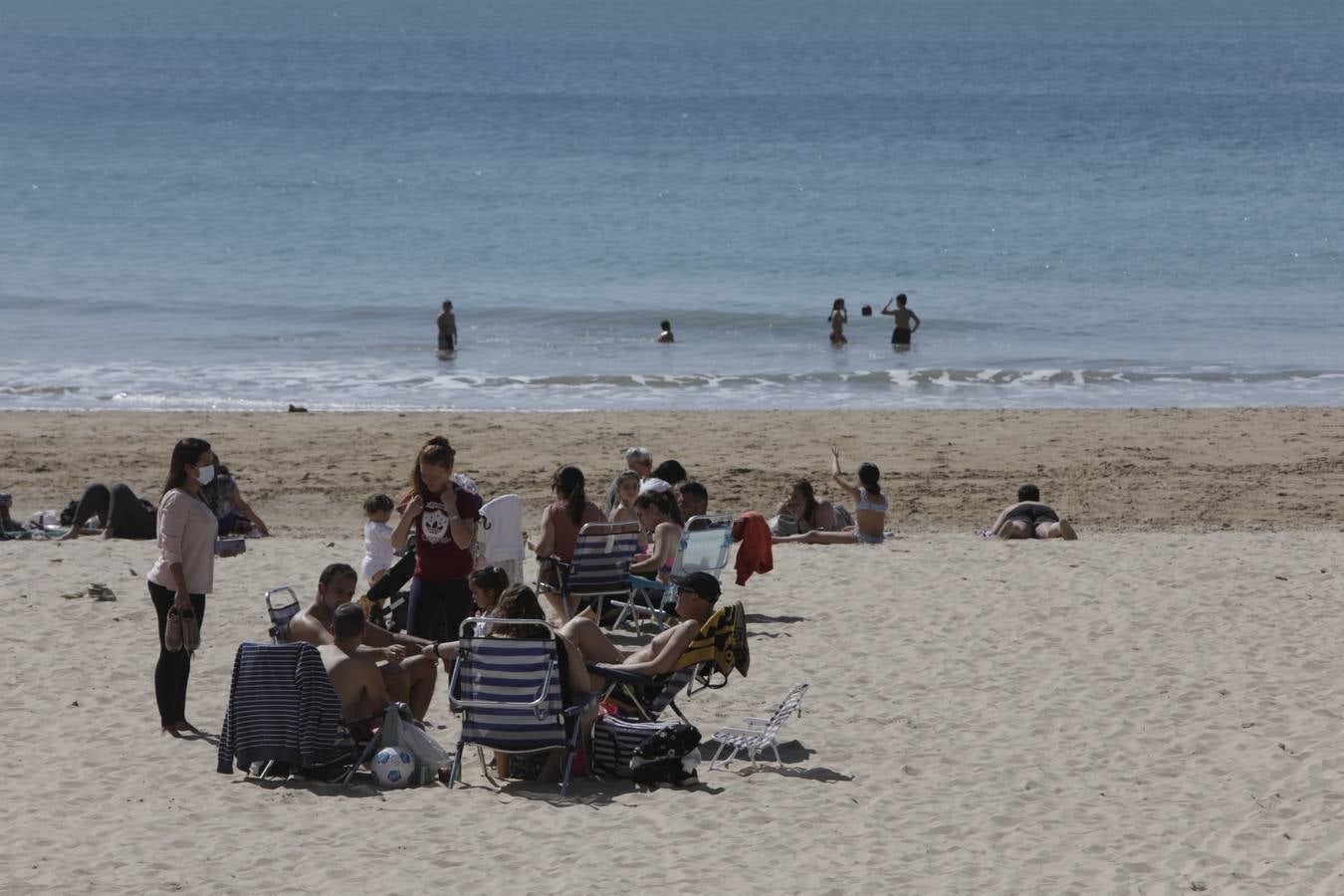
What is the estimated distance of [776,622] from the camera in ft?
32.0

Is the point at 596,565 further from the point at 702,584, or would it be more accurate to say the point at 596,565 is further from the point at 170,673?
the point at 170,673

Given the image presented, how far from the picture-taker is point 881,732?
25.1 feet

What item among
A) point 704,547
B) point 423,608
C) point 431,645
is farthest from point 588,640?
point 704,547

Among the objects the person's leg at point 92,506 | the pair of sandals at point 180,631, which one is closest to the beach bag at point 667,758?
the pair of sandals at point 180,631

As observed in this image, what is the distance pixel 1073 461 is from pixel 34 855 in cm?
1216

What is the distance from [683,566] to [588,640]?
2.38 m

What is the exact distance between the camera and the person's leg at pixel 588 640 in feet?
24.0

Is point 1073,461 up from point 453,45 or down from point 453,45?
down

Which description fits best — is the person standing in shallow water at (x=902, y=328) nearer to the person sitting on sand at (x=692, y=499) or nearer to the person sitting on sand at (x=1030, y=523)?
the person sitting on sand at (x=1030, y=523)

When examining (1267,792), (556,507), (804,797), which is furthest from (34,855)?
(1267,792)

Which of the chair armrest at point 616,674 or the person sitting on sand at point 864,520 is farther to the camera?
the person sitting on sand at point 864,520

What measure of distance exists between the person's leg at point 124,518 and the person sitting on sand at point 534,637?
6.13 meters

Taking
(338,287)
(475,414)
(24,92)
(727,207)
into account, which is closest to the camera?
(475,414)

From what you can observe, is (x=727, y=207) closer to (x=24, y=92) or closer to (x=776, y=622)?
(x=776, y=622)
